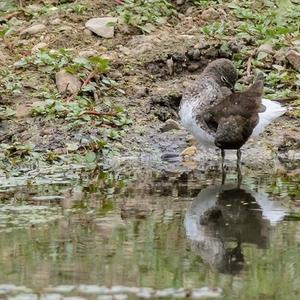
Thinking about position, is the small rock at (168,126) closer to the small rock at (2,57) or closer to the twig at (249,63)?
the twig at (249,63)

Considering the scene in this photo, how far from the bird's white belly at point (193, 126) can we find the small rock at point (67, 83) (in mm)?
1525

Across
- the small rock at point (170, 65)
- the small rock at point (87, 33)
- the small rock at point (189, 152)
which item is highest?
the small rock at point (87, 33)

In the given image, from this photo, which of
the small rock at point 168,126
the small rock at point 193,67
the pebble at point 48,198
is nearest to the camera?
the pebble at point 48,198

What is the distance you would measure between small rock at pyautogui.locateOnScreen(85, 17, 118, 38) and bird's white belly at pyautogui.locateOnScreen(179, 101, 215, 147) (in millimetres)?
2485

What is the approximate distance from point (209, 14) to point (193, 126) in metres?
3.26

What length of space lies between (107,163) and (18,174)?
0.93m

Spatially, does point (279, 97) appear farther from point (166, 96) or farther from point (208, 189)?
point (208, 189)

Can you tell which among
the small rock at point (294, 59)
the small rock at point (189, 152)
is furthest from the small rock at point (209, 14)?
the small rock at point (189, 152)

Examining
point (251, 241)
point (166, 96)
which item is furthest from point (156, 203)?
point (166, 96)

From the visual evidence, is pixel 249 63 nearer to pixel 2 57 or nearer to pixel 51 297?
pixel 2 57

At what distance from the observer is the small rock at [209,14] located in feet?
40.0

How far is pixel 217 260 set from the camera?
240 inches

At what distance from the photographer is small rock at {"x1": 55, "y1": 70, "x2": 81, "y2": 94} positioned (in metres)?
10.6

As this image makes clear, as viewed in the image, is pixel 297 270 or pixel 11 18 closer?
pixel 297 270
